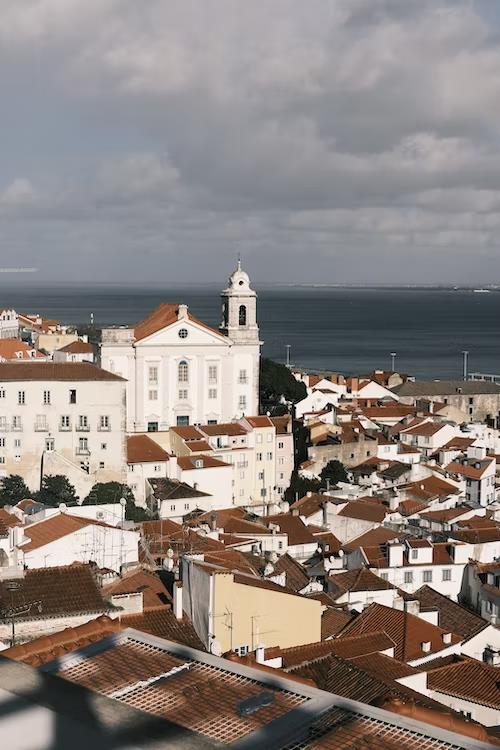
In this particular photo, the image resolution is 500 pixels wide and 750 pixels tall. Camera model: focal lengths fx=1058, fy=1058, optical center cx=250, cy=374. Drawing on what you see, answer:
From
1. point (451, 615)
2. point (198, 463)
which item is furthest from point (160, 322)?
point (451, 615)

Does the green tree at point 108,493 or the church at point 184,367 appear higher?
the church at point 184,367

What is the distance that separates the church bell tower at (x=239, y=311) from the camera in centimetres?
3681

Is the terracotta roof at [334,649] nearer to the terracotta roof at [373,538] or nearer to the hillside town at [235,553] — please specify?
the hillside town at [235,553]

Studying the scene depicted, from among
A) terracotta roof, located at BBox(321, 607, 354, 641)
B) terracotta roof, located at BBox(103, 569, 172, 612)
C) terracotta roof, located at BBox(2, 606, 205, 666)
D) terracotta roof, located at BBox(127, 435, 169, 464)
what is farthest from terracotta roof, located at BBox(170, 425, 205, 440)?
terracotta roof, located at BBox(2, 606, 205, 666)

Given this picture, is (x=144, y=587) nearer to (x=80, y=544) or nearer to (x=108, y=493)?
(x=80, y=544)

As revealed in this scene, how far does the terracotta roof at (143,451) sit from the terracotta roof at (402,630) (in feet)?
50.5

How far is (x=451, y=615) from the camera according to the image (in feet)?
56.0

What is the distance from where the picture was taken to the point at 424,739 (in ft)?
10.6

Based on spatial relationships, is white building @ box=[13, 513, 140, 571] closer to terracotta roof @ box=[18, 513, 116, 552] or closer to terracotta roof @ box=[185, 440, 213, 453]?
terracotta roof @ box=[18, 513, 116, 552]

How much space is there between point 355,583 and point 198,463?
12266mm

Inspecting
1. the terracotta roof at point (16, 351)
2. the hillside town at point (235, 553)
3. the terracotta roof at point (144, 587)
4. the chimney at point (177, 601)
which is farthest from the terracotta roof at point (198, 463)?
the chimney at point (177, 601)

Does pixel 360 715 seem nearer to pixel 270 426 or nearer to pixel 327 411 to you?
pixel 270 426

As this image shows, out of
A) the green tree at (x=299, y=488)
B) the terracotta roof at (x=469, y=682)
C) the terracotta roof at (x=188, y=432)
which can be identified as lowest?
the green tree at (x=299, y=488)

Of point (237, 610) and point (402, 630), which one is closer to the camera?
point (237, 610)
